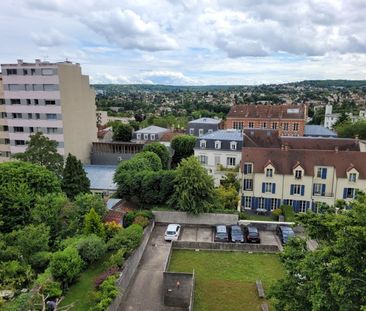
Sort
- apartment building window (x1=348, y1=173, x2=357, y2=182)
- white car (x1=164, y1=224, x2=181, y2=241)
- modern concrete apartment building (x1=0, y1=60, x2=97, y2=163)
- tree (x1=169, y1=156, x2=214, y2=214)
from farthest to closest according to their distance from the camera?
1. modern concrete apartment building (x1=0, y1=60, x2=97, y2=163)
2. apartment building window (x1=348, y1=173, x2=357, y2=182)
3. tree (x1=169, y1=156, x2=214, y2=214)
4. white car (x1=164, y1=224, x2=181, y2=241)

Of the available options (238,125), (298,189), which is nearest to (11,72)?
(298,189)

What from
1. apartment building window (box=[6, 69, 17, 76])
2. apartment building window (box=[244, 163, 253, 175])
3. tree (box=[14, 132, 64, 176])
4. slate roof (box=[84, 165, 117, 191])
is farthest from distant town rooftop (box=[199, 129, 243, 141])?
apartment building window (box=[6, 69, 17, 76])

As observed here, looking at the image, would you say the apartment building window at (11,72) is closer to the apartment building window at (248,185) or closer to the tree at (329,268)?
the apartment building window at (248,185)

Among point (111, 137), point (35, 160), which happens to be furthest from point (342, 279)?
point (111, 137)

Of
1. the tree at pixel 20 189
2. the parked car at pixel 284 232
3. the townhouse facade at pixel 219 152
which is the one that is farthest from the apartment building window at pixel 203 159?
the tree at pixel 20 189

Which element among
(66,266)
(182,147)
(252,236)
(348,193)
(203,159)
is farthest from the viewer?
(182,147)

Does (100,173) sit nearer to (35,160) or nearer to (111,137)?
(35,160)

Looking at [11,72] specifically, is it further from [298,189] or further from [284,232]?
[284,232]

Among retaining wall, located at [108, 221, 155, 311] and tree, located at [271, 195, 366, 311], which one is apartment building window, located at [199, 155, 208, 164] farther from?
tree, located at [271, 195, 366, 311]
